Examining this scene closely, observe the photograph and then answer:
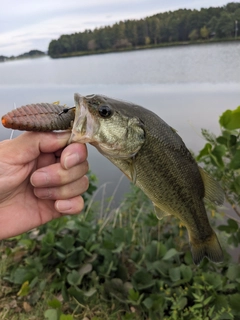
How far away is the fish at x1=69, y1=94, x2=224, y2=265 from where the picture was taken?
158cm

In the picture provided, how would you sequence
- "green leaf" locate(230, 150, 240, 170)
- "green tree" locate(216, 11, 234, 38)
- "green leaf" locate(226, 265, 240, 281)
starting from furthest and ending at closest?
"green tree" locate(216, 11, 234, 38) < "green leaf" locate(226, 265, 240, 281) < "green leaf" locate(230, 150, 240, 170)

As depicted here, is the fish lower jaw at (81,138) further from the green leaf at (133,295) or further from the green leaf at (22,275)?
the green leaf at (22,275)

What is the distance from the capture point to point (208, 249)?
2023mm

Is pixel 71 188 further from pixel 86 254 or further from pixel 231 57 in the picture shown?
pixel 231 57

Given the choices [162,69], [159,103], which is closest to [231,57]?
[162,69]

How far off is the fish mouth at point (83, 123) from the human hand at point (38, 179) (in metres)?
0.13

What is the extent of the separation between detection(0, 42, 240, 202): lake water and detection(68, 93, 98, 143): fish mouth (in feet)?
9.33

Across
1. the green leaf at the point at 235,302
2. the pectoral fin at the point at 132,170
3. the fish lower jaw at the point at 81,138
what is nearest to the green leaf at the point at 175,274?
the green leaf at the point at 235,302

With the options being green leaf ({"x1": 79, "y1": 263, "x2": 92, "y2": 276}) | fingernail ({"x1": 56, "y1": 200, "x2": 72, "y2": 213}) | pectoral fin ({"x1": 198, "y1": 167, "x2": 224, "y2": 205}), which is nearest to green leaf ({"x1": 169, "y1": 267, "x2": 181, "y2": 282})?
green leaf ({"x1": 79, "y1": 263, "x2": 92, "y2": 276})

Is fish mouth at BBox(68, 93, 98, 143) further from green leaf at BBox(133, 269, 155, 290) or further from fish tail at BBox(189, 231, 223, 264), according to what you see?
green leaf at BBox(133, 269, 155, 290)

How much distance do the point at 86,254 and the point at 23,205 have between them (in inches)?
57.8

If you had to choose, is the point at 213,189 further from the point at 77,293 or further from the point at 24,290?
the point at 24,290

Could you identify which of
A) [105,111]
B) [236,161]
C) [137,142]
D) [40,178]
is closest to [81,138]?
[105,111]

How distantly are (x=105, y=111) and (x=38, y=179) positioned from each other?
1.73ft
